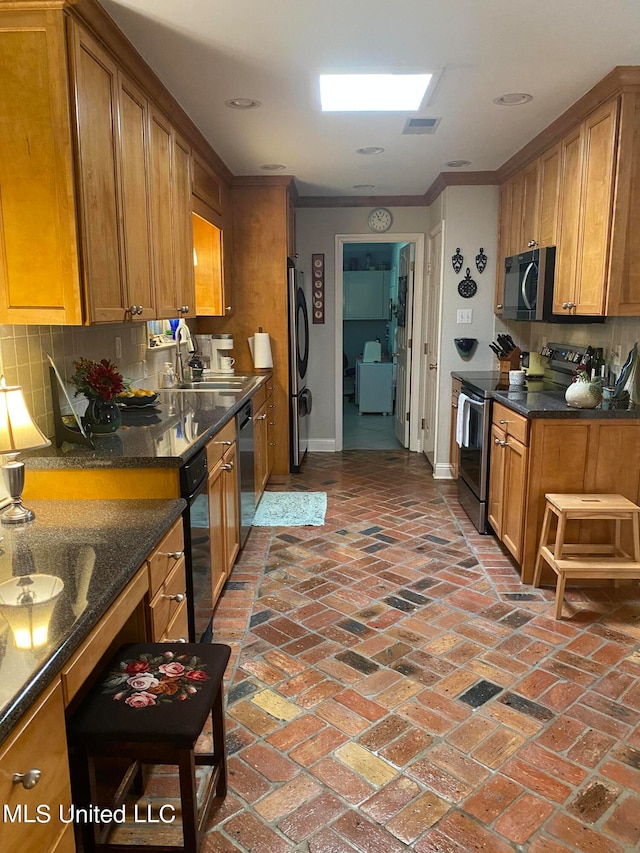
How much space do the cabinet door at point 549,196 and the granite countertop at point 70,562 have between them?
289 cm

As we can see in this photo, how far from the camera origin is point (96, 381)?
7.47 feet

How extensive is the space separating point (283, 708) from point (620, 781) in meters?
1.11

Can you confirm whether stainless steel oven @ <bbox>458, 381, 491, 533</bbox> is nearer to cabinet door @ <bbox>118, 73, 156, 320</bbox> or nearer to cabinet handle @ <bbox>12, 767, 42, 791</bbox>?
cabinet door @ <bbox>118, 73, 156, 320</bbox>

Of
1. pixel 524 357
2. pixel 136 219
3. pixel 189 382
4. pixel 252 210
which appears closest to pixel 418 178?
pixel 252 210

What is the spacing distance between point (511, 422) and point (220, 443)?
5.35 ft

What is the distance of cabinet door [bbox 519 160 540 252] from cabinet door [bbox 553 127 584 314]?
439mm

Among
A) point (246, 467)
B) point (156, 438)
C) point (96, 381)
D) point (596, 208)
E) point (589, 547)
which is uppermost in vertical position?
point (596, 208)

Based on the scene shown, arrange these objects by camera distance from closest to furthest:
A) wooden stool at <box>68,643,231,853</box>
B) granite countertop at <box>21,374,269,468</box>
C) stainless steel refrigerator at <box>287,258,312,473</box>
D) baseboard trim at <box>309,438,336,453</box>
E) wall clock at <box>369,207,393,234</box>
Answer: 1. wooden stool at <box>68,643,231,853</box>
2. granite countertop at <box>21,374,269,468</box>
3. stainless steel refrigerator at <box>287,258,312,473</box>
4. wall clock at <box>369,207,393,234</box>
5. baseboard trim at <box>309,438,336,453</box>

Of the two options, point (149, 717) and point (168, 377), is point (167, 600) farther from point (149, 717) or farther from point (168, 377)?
point (168, 377)

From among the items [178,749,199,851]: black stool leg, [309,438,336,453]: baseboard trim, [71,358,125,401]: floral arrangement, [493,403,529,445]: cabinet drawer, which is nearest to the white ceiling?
[71,358,125,401]: floral arrangement

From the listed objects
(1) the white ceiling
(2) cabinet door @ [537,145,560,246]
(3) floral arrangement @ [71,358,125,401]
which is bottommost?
(3) floral arrangement @ [71,358,125,401]

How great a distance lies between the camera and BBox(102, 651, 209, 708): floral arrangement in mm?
1386

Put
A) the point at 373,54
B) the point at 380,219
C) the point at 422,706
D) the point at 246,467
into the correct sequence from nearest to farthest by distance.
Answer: the point at 422,706 < the point at 373,54 < the point at 246,467 < the point at 380,219

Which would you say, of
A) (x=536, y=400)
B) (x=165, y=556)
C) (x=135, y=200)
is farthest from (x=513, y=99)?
(x=165, y=556)
